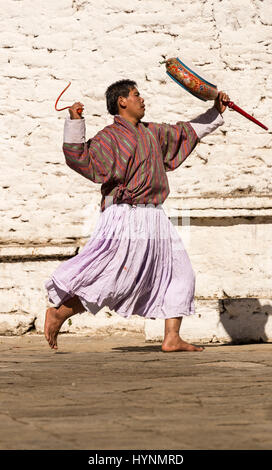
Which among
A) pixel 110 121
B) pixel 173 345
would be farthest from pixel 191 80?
pixel 110 121

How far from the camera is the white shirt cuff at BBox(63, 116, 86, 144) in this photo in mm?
5105

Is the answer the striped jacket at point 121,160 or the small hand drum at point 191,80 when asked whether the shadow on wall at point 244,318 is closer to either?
the striped jacket at point 121,160

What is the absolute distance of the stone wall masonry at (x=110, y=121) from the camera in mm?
6746

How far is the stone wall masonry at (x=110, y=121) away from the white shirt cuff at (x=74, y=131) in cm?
183

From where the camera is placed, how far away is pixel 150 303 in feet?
17.3

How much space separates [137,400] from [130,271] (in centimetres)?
210

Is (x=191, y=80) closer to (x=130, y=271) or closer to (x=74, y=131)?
(x=74, y=131)

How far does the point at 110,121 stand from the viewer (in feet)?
23.1

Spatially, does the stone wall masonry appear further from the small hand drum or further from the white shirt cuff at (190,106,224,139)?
the small hand drum

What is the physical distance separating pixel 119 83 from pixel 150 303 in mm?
1367

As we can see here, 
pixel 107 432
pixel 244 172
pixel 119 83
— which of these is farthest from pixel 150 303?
pixel 107 432

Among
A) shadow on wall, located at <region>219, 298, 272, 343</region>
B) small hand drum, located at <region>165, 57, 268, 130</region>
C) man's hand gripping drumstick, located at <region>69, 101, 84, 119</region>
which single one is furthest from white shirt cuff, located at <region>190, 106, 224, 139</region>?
shadow on wall, located at <region>219, 298, 272, 343</region>
